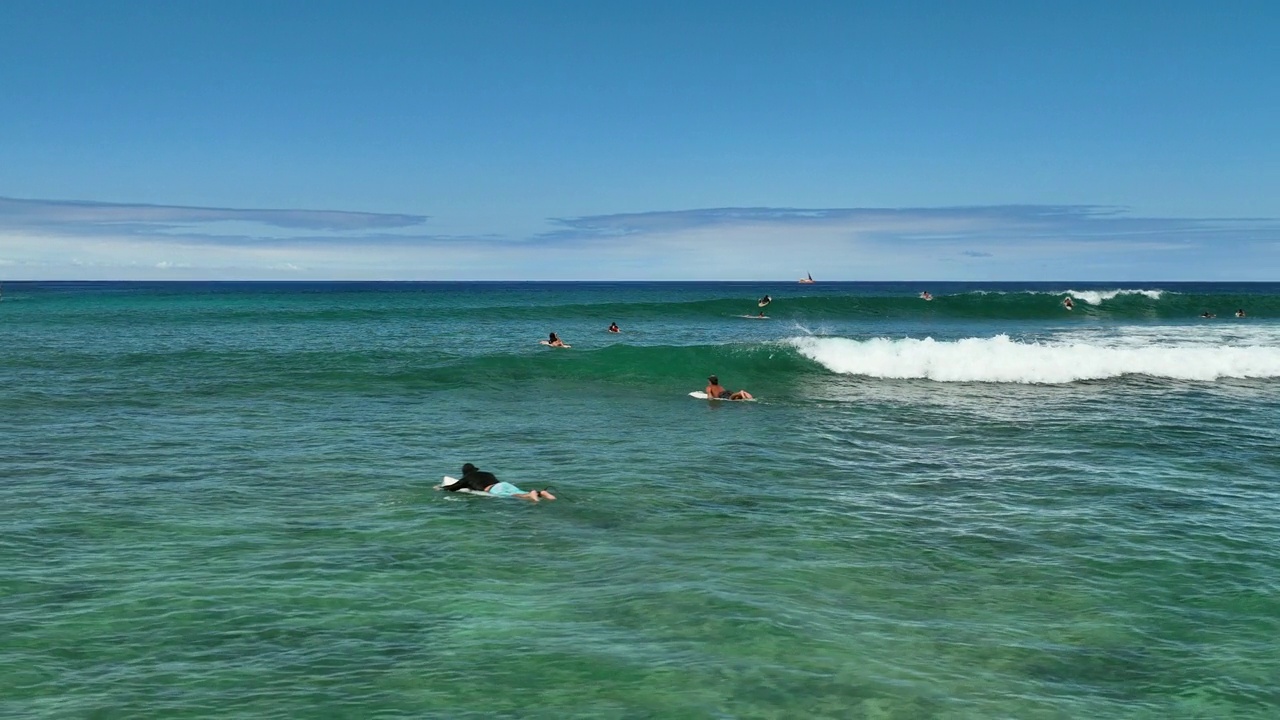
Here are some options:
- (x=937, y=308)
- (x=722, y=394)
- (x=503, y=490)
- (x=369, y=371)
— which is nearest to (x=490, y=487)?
(x=503, y=490)

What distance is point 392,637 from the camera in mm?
9406

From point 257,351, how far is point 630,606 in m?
34.1

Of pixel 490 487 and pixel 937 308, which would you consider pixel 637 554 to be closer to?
pixel 490 487

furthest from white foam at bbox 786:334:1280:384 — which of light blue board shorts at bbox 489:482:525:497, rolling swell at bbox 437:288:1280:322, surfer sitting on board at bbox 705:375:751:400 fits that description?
rolling swell at bbox 437:288:1280:322

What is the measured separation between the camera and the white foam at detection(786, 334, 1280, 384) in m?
32.9

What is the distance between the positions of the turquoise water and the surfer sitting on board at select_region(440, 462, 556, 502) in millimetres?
275

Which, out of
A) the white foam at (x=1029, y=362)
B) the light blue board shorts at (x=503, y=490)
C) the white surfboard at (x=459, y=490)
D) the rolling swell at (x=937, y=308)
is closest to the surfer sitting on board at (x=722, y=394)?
the white foam at (x=1029, y=362)

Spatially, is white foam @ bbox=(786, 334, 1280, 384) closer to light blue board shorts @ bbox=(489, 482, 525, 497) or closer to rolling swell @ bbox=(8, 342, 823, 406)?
rolling swell @ bbox=(8, 342, 823, 406)

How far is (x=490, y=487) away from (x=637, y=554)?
3.83 m

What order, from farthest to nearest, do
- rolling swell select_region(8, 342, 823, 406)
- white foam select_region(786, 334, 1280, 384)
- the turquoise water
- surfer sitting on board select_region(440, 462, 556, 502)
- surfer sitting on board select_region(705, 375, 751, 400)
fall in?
white foam select_region(786, 334, 1280, 384) < rolling swell select_region(8, 342, 823, 406) < surfer sitting on board select_region(705, 375, 751, 400) < surfer sitting on board select_region(440, 462, 556, 502) < the turquoise water

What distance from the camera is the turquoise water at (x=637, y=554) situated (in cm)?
840

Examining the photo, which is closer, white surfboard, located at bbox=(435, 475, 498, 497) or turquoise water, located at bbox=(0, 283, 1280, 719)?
turquoise water, located at bbox=(0, 283, 1280, 719)

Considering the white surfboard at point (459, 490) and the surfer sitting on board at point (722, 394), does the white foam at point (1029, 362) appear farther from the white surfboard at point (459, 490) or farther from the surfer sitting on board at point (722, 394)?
the white surfboard at point (459, 490)

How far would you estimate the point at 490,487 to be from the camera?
49.6 feet
